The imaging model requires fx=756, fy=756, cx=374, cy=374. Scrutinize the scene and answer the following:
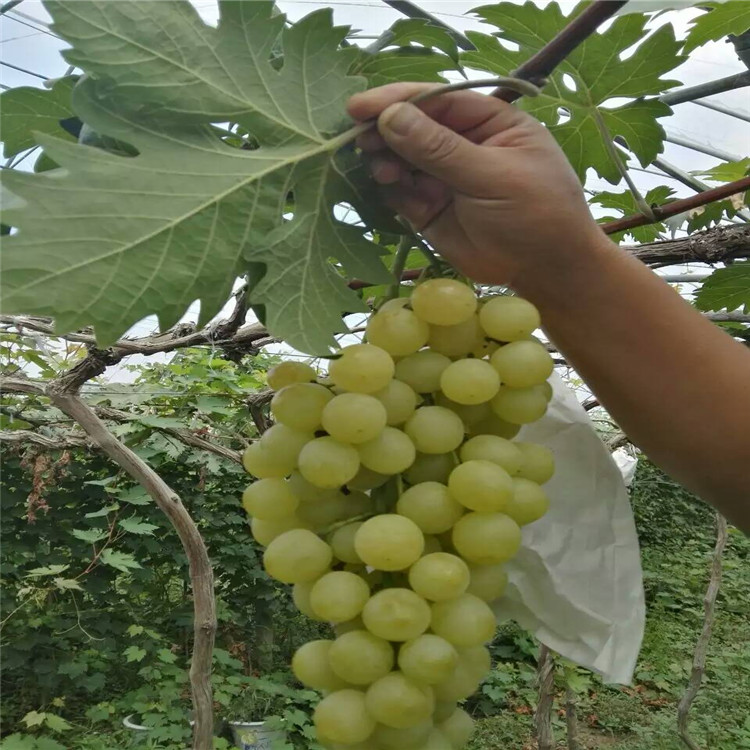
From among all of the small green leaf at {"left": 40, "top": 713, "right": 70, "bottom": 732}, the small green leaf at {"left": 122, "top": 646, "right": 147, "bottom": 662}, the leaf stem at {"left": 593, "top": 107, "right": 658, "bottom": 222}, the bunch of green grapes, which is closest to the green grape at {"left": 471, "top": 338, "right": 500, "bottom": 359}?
the bunch of green grapes

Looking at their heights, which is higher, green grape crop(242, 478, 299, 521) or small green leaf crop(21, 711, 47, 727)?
green grape crop(242, 478, 299, 521)

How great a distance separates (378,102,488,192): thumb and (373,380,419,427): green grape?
0.16m

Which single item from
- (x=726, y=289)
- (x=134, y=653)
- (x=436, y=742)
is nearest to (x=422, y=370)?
(x=436, y=742)

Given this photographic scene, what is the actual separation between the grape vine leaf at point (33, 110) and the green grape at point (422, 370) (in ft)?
1.13

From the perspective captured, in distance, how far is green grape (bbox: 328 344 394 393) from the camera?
49 centimetres

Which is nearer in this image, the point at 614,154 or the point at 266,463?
the point at 266,463

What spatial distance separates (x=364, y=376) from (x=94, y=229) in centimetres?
18

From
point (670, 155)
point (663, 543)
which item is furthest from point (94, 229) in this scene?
point (663, 543)

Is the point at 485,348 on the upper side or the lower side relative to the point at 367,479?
upper

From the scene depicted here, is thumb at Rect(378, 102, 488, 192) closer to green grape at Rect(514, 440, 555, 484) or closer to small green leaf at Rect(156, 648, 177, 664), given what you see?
green grape at Rect(514, 440, 555, 484)

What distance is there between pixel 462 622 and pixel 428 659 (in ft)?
0.12

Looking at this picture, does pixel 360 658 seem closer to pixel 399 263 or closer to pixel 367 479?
pixel 367 479

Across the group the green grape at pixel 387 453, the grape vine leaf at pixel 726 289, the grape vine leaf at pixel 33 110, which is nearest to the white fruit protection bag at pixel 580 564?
the green grape at pixel 387 453

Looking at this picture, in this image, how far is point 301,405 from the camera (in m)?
0.52
